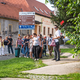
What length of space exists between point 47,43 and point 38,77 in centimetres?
958

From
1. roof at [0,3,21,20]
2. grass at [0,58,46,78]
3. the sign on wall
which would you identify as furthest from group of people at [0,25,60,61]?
roof at [0,3,21,20]

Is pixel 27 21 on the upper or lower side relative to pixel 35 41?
upper

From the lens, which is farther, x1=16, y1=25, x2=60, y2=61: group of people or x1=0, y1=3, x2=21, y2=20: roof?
x1=0, y1=3, x2=21, y2=20: roof

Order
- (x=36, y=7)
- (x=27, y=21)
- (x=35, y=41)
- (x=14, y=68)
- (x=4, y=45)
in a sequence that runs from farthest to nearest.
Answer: (x=36, y=7) → (x=4, y=45) → (x=27, y=21) → (x=35, y=41) → (x=14, y=68)

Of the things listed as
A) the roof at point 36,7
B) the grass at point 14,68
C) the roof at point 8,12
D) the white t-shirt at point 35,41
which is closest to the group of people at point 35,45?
the white t-shirt at point 35,41

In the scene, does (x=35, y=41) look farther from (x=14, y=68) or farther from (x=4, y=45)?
(x=4, y=45)

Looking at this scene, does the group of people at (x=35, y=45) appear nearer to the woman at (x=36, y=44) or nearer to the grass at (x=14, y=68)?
the woman at (x=36, y=44)

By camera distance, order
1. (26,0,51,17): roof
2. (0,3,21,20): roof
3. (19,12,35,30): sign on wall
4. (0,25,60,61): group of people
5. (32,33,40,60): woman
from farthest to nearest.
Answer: (26,0,51,17): roof, (0,3,21,20): roof, (19,12,35,30): sign on wall, (32,33,40,60): woman, (0,25,60,61): group of people

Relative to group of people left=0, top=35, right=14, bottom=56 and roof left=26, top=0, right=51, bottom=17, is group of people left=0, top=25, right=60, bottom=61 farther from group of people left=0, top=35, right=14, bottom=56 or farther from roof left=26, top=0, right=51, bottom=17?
roof left=26, top=0, right=51, bottom=17

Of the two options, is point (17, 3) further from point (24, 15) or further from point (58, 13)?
point (24, 15)

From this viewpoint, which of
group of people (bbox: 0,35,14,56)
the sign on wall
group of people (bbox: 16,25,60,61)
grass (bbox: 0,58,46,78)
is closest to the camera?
grass (bbox: 0,58,46,78)

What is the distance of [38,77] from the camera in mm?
6422

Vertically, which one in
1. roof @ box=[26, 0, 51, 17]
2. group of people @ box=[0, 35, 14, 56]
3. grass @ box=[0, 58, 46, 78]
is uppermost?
roof @ box=[26, 0, 51, 17]

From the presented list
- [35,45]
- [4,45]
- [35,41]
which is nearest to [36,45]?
[35,45]
